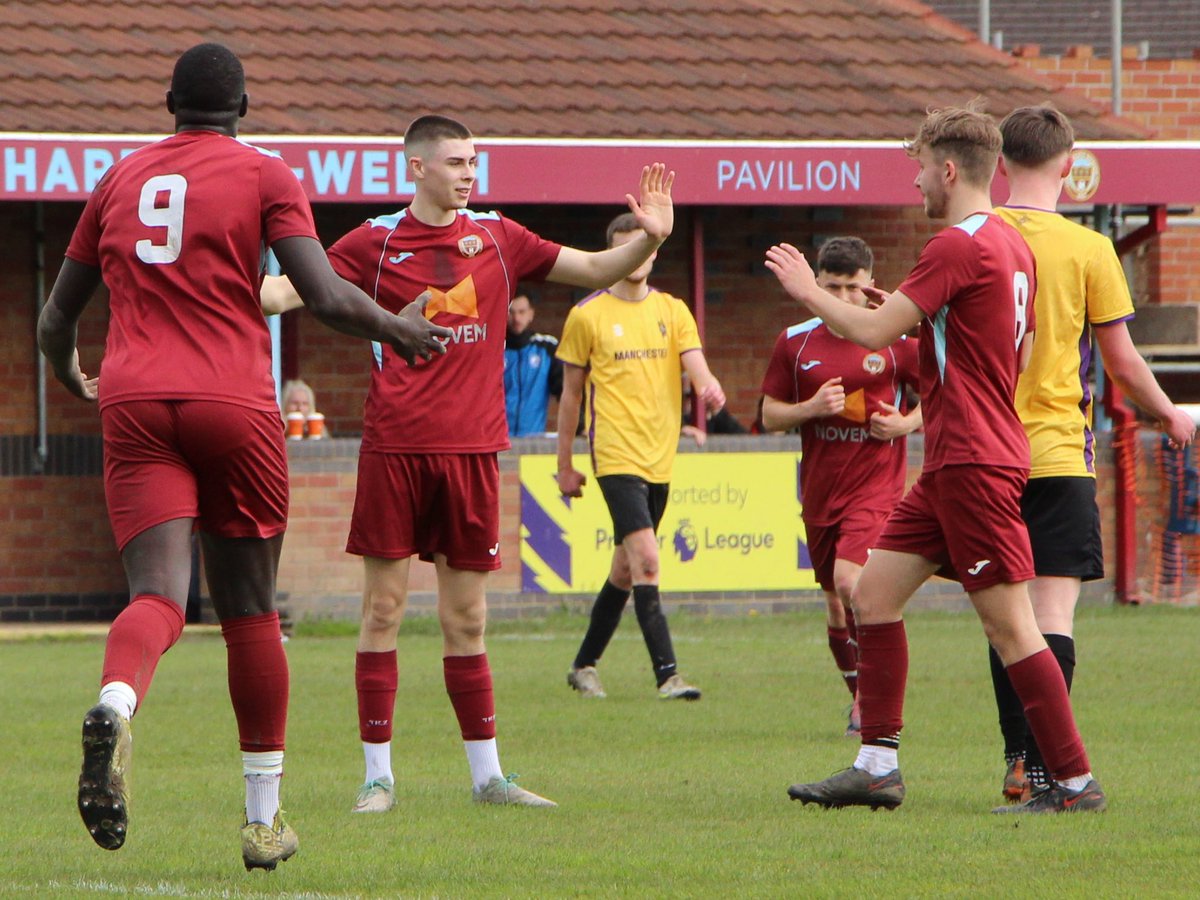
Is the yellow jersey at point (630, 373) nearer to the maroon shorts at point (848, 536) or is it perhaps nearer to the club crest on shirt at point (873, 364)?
the maroon shorts at point (848, 536)

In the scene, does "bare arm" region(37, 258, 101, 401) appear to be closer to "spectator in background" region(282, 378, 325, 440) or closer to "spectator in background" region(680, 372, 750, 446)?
"spectator in background" region(282, 378, 325, 440)

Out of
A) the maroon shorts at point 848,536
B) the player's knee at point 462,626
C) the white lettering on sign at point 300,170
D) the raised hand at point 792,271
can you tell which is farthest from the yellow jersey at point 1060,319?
the white lettering on sign at point 300,170

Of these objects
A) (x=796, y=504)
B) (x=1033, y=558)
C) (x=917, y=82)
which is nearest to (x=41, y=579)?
(x=796, y=504)

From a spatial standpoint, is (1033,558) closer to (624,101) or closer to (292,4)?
(624,101)

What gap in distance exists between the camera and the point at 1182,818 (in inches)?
235

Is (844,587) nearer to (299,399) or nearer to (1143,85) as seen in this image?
(299,399)

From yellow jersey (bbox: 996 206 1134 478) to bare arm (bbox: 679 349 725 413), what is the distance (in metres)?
2.96

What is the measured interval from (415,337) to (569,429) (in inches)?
208

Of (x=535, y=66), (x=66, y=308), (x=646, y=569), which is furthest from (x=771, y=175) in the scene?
(x=66, y=308)

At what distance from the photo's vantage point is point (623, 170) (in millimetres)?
15102

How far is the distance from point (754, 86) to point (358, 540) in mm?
10559

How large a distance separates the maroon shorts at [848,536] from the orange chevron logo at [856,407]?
41cm

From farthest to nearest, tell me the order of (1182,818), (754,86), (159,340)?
(754,86) → (1182,818) → (159,340)

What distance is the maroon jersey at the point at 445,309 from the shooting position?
657 centimetres
